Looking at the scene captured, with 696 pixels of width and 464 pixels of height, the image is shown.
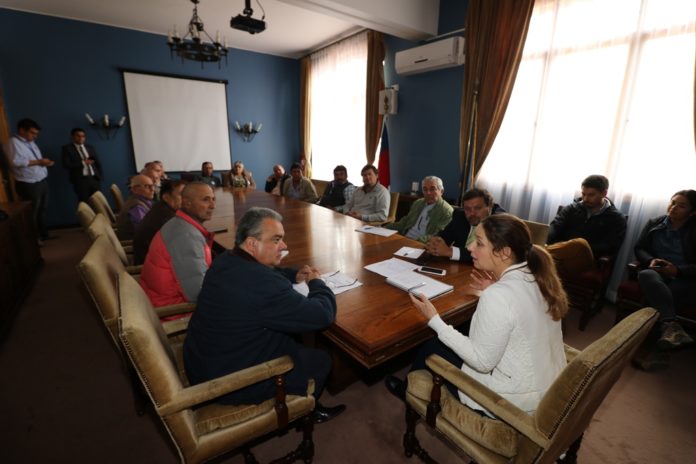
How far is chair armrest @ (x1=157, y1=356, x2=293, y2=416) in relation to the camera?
3.30ft

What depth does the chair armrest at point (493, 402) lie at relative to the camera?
0.94 m

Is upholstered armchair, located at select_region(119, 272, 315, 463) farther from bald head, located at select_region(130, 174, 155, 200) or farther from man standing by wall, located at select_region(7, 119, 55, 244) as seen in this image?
man standing by wall, located at select_region(7, 119, 55, 244)

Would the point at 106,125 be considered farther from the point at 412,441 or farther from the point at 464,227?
the point at 412,441

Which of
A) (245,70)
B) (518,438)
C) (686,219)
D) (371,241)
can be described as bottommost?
(518,438)

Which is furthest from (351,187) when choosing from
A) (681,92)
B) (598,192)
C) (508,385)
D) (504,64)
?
(508,385)

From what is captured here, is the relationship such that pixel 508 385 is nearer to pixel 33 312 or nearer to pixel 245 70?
pixel 33 312

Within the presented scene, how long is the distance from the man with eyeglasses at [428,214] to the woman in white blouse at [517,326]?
1.56 m

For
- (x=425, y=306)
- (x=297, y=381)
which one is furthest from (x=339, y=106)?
(x=297, y=381)

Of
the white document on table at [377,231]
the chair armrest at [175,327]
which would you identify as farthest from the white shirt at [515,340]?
the white document on table at [377,231]

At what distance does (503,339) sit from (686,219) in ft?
7.81

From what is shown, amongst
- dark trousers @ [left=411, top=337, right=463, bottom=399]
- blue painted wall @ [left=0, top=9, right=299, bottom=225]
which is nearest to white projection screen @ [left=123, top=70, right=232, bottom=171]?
blue painted wall @ [left=0, top=9, right=299, bottom=225]

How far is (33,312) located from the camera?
9.26 feet

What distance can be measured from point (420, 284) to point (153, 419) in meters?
1.57

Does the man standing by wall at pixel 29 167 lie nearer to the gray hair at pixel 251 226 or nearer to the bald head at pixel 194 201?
the bald head at pixel 194 201
